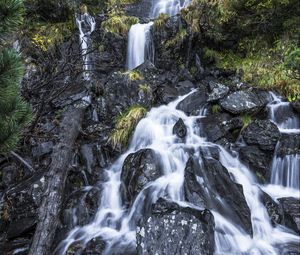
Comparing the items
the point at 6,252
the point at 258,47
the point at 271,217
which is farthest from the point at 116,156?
the point at 258,47

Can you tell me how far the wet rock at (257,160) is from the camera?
23.2 ft

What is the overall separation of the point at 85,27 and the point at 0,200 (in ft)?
29.8

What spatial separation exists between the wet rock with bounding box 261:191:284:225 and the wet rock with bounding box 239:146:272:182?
0.95 metres

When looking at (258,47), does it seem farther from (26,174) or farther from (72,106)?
(26,174)

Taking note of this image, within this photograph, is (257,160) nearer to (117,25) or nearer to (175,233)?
(175,233)

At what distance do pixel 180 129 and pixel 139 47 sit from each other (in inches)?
207

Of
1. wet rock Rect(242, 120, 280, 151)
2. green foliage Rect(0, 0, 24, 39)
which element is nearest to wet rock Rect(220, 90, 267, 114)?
wet rock Rect(242, 120, 280, 151)

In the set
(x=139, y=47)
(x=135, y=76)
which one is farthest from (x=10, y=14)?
(x=139, y=47)

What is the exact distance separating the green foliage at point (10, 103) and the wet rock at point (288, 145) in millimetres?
5989

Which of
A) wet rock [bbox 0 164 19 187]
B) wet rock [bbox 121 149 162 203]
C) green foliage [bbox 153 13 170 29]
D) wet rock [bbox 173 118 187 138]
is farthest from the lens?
green foliage [bbox 153 13 170 29]

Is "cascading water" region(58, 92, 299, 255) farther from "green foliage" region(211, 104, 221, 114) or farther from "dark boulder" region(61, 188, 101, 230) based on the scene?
"green foliage" region(211, 104, 221, 114)

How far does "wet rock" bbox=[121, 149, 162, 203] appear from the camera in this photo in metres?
6.47

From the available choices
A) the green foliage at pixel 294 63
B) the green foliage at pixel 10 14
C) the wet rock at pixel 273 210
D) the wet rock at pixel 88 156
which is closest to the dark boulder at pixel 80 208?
the wet rock at pixel 88 156

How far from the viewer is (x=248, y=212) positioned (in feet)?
18.4
